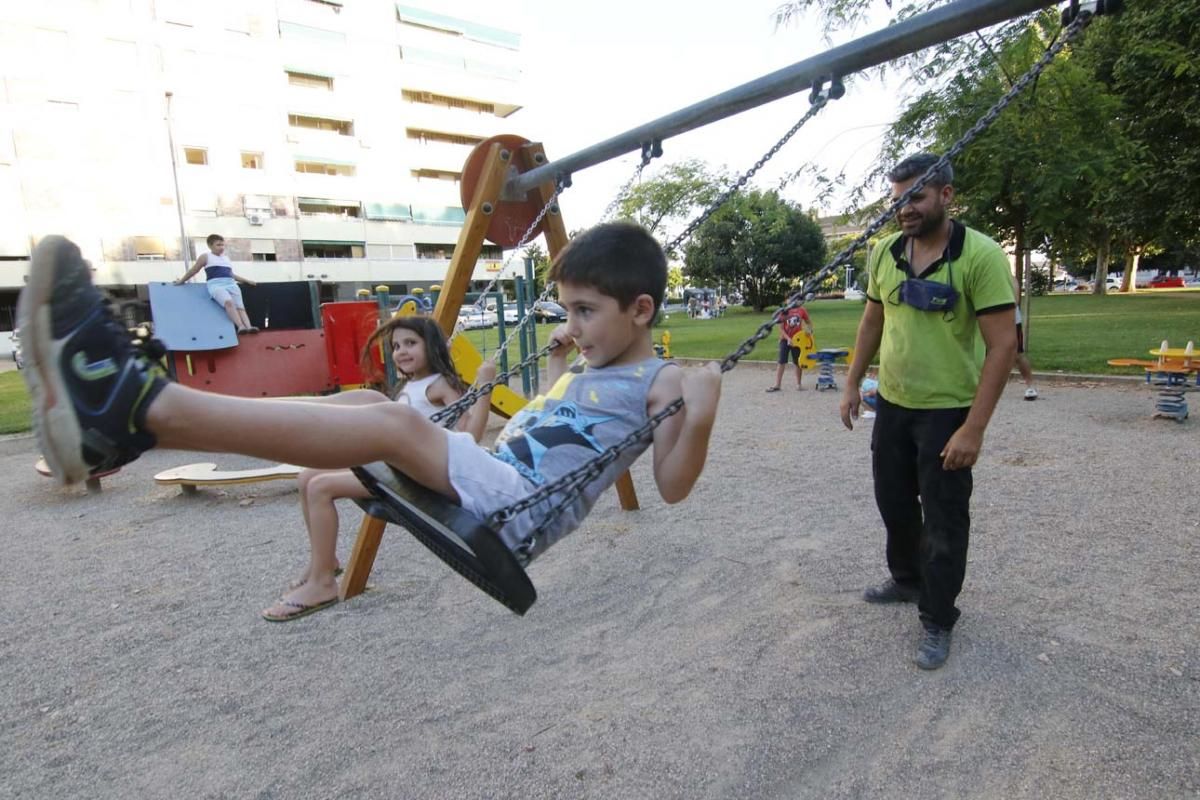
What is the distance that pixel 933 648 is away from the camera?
2.41 meters

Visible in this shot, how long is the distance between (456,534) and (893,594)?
82.3 inches

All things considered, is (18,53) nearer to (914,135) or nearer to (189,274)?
(189,274)

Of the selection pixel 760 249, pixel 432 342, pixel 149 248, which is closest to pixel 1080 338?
pixel 432 342

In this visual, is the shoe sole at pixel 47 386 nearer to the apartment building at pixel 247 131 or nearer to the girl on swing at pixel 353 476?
the girl on swing at pixel 353 476

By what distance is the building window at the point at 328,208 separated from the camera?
33.0m

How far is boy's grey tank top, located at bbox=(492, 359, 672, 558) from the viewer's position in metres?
1.84

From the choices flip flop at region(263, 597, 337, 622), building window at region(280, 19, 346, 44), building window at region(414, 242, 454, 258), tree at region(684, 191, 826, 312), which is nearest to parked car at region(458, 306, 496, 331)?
flip flop at region(263, 597, 337, 622)

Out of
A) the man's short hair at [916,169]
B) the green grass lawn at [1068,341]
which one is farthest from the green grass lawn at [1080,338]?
the man's short hair at [916,169]

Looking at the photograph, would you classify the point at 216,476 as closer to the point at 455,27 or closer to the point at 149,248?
the point at 149,248

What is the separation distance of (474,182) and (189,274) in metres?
5.30

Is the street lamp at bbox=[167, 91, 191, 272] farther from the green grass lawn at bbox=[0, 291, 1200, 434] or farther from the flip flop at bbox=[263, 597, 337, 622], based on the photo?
the flip flop at bbox=[263, 597, 337, 622]

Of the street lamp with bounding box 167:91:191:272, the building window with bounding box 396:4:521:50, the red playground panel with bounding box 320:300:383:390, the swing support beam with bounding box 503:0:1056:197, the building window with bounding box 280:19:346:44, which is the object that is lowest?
the red playground panel with bounding box 320:300:383:390

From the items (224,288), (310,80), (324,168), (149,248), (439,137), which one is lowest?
(224,288)

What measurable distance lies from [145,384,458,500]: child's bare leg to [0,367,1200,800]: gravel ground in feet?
3.28
